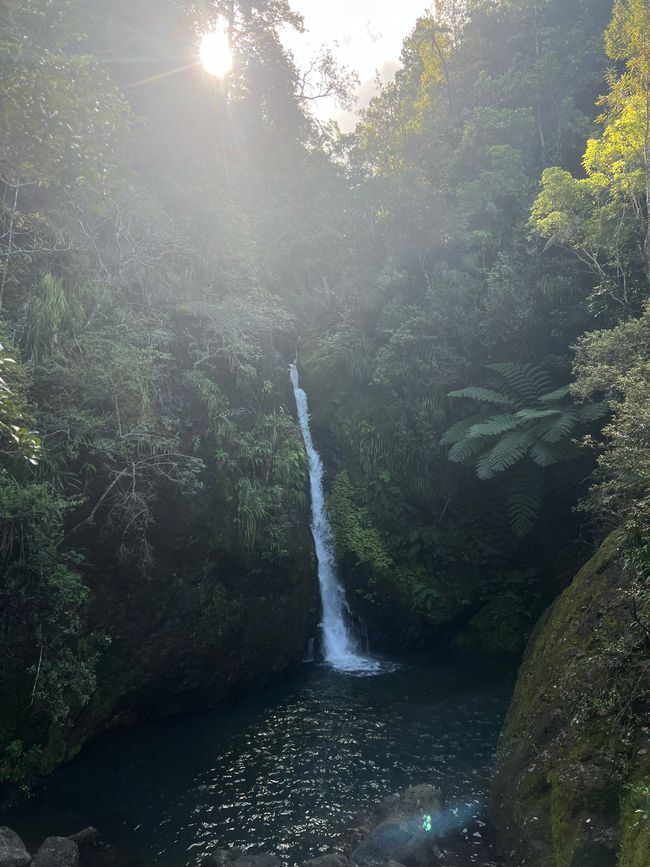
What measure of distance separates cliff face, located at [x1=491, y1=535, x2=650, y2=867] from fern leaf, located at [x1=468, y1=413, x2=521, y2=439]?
18.3 feet

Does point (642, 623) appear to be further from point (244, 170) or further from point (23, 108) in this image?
point (244, 170)

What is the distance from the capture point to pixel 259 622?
11852mm

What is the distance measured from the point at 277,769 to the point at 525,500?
8614 mm

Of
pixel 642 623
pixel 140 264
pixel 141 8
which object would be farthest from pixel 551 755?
pixel 141 8

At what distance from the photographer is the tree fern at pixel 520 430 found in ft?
41.1

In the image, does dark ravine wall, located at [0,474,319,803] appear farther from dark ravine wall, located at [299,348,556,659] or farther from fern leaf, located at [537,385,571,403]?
fern leaf, located at [537,385,571,403]

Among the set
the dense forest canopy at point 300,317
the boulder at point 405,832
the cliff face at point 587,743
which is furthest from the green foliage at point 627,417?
the boulder at point 405,832

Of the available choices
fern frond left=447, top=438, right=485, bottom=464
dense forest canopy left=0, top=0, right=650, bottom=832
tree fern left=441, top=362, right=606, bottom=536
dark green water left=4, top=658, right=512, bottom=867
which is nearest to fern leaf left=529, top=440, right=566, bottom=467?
tree fern left=441, top=362, right=606, bottom=536

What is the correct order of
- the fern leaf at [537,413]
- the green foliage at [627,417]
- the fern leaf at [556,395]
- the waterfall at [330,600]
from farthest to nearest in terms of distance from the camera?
the waterfall at [330,600]
the fern leaf at [556,395]
the fern leaf at [537,413]
the green foliage at [627,417]

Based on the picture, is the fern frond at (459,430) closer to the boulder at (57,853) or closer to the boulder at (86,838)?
the boulder at (86,838)

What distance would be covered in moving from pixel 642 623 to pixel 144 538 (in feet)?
24.6

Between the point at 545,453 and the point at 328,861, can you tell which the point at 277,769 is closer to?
the point at 328,861

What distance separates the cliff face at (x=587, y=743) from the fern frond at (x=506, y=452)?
17.1ft

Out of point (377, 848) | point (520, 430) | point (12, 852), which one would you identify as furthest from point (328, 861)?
point (520, 430)
